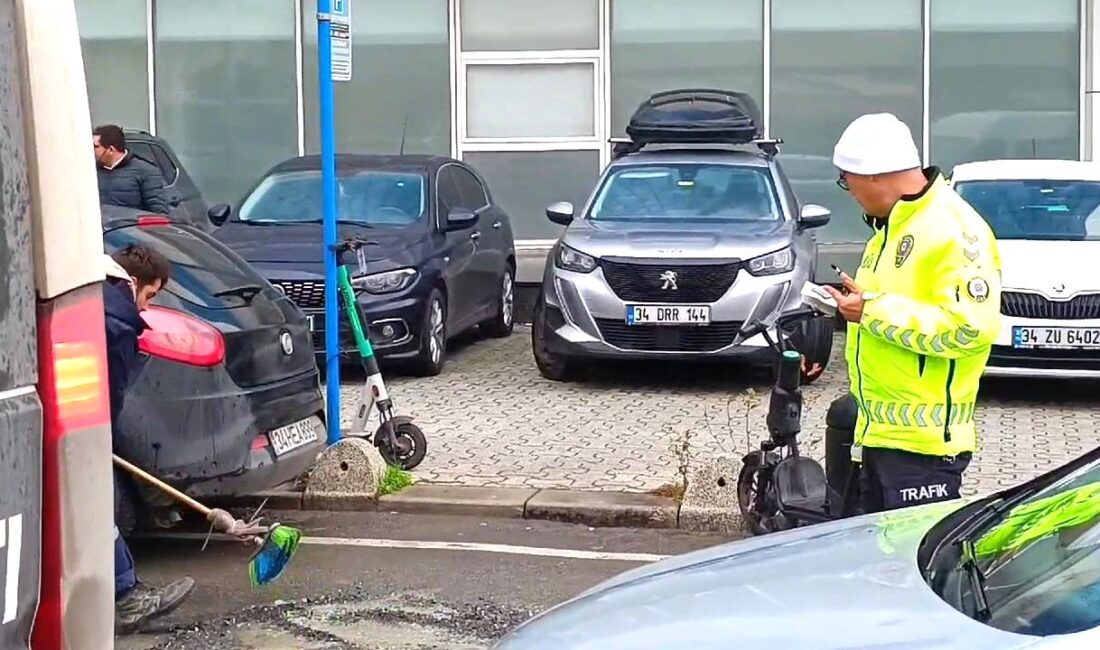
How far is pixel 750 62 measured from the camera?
16.0 m

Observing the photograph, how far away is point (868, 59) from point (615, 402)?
6489 mm

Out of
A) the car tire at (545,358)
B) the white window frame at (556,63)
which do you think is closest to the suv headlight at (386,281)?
the car tire at (545,358)

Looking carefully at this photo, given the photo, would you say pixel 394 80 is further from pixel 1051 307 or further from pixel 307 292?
pixel 1051 307

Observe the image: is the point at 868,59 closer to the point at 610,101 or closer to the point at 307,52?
the point at 610,101

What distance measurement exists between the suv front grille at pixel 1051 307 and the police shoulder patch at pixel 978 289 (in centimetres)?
587

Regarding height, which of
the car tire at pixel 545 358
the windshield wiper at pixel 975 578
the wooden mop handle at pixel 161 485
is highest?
the windshield wiper at pixel 975 578

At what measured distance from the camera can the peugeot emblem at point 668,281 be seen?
1069 centimetres

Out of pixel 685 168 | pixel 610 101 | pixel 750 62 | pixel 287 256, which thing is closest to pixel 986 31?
pixel 750 62

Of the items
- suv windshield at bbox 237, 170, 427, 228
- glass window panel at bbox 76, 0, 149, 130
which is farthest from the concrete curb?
glass window panel at bbox 76, 0, 149, 130

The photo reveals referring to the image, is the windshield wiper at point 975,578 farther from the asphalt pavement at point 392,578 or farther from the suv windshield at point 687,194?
the suv windshield at point 687,194

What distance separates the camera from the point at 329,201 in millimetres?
8438

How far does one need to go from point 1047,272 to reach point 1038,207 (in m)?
1.28

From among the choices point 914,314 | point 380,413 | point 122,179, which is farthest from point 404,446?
point 914,314

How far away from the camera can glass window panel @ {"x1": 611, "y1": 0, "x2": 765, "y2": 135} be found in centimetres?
1598
